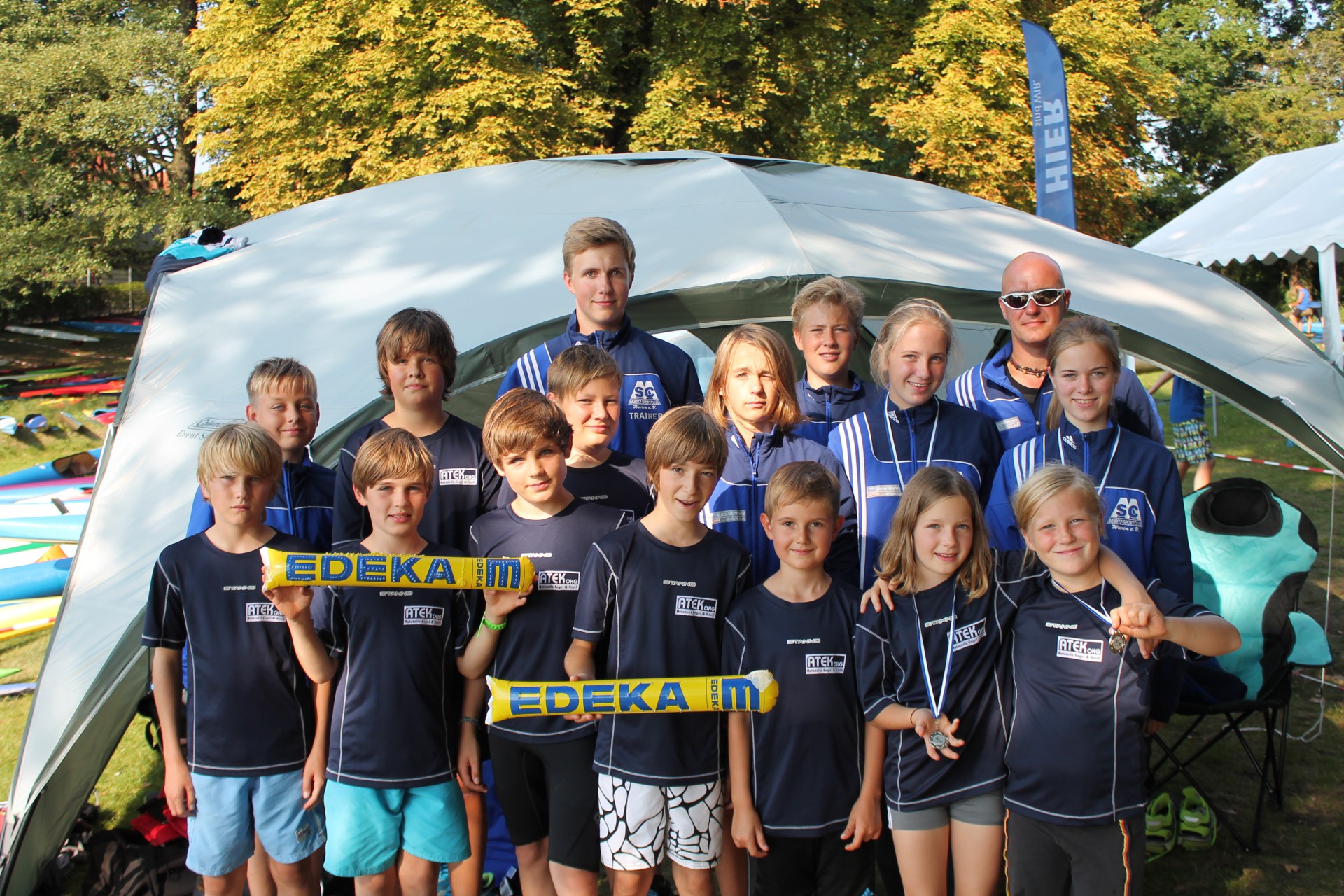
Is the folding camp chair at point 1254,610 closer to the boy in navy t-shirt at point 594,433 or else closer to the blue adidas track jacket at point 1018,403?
the blue adidas track jacket at point 1018,403

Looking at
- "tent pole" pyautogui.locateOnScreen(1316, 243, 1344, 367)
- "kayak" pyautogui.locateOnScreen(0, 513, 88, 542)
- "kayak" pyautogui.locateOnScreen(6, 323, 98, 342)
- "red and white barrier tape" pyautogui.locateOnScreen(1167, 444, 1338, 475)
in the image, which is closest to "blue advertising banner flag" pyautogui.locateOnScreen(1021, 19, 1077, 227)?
"red and white barrier tape" pyautogui.locateOnScreen(1167, 444, 1338, 475)

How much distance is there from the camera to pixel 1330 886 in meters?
3.07

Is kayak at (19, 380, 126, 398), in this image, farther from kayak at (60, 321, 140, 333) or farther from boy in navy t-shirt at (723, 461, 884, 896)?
boy in navy t-shirt at (723, 461, 884, 896)

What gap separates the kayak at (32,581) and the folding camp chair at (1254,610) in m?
5.88

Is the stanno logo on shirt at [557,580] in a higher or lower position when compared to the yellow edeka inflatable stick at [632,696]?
higher

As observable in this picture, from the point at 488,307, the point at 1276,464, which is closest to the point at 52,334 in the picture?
the point at 488,307

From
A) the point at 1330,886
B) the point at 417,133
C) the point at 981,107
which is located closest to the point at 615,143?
the point at 417,133

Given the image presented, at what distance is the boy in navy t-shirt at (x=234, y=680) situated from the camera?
2496 mm

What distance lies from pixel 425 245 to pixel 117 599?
6.31 ft

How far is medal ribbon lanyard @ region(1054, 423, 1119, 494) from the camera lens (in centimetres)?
251

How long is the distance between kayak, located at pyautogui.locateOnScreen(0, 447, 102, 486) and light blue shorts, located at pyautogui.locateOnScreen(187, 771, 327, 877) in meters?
7.22

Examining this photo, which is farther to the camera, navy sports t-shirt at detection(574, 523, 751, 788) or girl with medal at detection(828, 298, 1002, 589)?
girl with medal at detection(828, 298, 1002, 589)

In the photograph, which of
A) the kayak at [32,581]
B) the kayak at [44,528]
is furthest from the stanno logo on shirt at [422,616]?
the kayak at [44,528]

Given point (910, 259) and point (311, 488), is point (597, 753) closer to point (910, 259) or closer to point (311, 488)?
point (311, 488)
